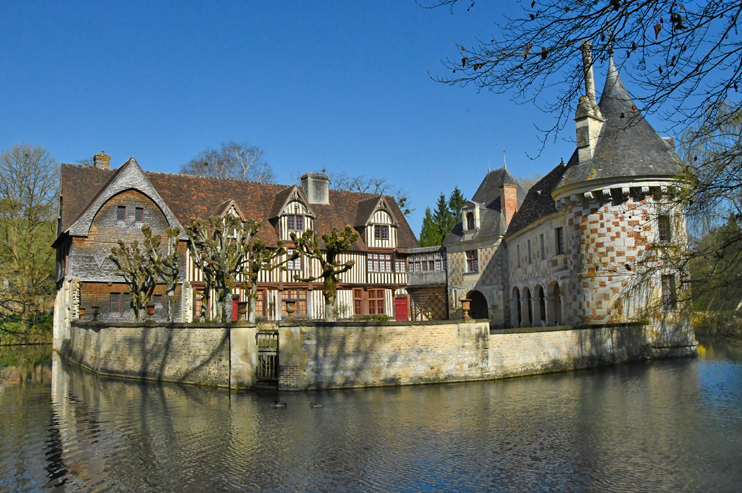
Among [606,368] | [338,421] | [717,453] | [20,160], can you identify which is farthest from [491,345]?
[20,160]

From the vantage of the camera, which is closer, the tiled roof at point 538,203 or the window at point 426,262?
the tiled roof at point 538,203

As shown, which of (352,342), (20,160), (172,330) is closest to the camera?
(352,342)

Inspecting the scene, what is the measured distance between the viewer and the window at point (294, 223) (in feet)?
101

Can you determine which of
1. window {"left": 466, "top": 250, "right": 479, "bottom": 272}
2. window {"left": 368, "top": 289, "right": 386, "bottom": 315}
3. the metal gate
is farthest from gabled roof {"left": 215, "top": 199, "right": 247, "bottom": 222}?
the metal gate

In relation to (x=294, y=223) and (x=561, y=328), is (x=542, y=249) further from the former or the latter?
(x=294, y=223)

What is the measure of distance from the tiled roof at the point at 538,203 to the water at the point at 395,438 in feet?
31.6

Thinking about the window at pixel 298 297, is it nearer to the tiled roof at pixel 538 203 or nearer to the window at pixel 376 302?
the window at pixel 376 302

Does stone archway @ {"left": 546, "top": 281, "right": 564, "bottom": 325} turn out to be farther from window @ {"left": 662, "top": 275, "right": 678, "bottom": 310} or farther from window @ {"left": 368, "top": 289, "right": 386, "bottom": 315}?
window @ {"left": 368, "top": 289, "right": 386, "bottom": 315}

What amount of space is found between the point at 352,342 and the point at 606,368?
8125mm

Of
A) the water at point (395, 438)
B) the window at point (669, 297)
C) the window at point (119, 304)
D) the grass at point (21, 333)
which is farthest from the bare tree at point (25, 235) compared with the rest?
the window at point (669, 297)

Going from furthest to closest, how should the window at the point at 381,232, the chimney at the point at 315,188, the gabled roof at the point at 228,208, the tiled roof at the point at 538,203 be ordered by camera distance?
the chimney at the point at 315,188 < the window at the point at 381,232 < the gabled roof at the point at 228,208 < the tiled roof at the point at 538,203

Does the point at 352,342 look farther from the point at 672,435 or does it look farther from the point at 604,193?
the point at 604,193

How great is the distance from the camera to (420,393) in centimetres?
1519

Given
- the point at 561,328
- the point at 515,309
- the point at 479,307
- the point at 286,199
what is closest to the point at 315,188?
the point at 286,199
